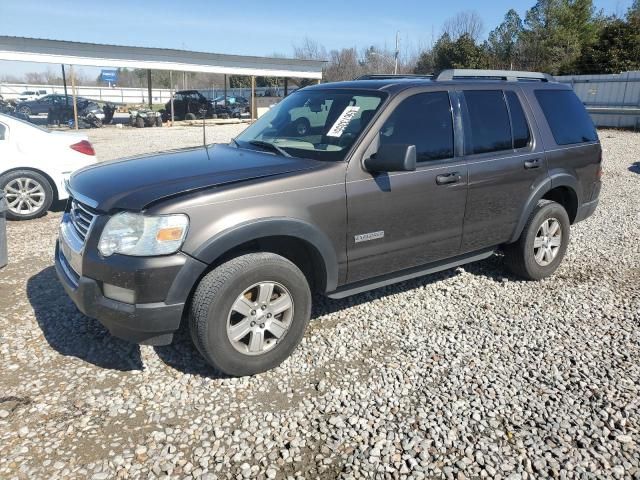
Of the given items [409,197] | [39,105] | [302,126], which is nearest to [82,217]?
[302,126]

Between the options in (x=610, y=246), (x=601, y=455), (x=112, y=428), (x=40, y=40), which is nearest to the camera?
(x=601, y=455)

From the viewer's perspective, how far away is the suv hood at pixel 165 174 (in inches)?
120

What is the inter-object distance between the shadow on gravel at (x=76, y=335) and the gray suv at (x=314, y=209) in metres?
0.59

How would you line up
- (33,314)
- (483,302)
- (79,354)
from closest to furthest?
1. (79,354)
2. (33,314)
3. (483,302)

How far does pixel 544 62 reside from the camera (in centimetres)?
3331

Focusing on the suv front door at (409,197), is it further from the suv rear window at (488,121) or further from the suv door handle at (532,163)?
the suv door handle at (532,163)

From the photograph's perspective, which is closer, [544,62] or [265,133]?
[265,133]

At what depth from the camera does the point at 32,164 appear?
273 inches

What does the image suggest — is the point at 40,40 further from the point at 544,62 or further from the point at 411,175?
the point at 544,62

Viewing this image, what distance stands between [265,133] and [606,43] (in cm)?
2944

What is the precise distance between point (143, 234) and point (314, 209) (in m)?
1.10

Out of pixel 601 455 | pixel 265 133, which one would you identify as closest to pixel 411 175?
pixel 265 133

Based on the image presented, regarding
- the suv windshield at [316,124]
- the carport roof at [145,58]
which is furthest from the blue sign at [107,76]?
the suv windshield at [316,124]

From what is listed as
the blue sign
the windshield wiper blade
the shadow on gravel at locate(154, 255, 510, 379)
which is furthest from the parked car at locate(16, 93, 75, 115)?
the shadow on gravel at locate(154, 255, 510, 379)
